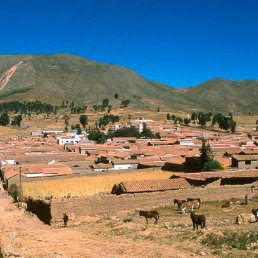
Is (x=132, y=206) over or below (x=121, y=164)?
below

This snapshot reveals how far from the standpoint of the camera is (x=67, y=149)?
264 feet

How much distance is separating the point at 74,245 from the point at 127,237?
8.33 ft

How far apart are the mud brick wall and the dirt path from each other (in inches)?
72.8

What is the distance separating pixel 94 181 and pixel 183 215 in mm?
20999

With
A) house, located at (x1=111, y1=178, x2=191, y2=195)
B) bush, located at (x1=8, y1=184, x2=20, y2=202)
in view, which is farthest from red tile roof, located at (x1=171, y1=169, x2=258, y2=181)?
bush, located at (x1=8, y1=184, x2=20, y2=202)

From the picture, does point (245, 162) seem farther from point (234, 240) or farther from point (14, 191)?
point (234, 240)

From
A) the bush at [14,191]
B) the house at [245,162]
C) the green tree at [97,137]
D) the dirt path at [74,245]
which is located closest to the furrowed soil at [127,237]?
the dirt path at [74,245]

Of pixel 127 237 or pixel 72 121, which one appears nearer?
pixel 127 237

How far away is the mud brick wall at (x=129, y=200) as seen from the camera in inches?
957

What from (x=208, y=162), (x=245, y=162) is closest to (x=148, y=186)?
(x=208, y=162)

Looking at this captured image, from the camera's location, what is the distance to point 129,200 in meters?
26.6

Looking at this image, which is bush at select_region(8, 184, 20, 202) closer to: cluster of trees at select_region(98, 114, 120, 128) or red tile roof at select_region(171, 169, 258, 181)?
red tile roof at select_region(171, 169, 258, 181)

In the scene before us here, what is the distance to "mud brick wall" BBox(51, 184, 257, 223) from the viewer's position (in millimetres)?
24303

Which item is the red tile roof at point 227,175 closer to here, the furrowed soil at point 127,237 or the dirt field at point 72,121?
the furrowed soil at point 127,237
